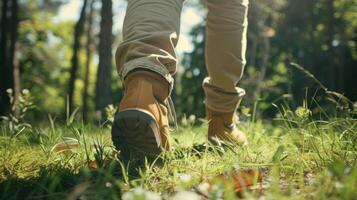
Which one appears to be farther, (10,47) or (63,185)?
(10,47)

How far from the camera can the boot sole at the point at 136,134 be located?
1.46m

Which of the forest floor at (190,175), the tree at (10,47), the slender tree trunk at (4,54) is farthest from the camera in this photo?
the slender tree trunk at (4,54)

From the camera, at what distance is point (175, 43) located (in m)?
1.80

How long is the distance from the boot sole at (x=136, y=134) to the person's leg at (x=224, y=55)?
2.68 ft

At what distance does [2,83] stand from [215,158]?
17304 mm

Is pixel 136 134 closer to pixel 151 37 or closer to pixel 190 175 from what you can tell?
pixel 190 175

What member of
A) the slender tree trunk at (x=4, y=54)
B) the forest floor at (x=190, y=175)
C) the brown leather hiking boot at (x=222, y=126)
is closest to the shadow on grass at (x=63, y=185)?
the forest floor at (x=190, y=175)

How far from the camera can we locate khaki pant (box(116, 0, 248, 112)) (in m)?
1.68

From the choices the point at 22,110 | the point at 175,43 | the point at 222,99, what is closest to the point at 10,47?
the point at 22,110

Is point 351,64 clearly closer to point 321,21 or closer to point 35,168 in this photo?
point 321,21

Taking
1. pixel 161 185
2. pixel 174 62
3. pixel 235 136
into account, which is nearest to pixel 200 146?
pixel 235 136

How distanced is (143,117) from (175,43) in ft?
1.52

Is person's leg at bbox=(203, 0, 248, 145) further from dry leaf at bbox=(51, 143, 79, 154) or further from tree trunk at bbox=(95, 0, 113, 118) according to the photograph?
tree trunk at bbox=(95, 0, 113, 118)

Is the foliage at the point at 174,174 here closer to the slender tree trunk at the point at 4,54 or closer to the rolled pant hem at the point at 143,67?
the rolled pant hem at the point at 143,67
